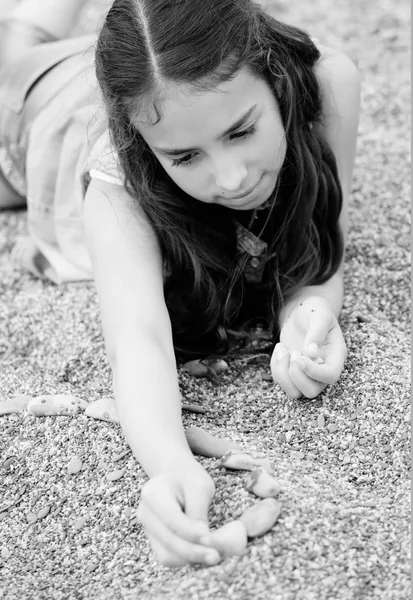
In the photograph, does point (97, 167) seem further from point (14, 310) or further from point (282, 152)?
point (14, 310)

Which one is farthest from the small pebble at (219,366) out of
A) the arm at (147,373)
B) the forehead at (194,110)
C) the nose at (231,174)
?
the forehead at (194,110)

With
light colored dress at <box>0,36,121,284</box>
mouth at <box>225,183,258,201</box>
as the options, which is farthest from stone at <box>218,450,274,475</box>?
light colored dress at <box>0,36,121,284</box>

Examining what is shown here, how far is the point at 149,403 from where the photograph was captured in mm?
2100

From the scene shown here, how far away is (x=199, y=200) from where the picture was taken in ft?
8.29

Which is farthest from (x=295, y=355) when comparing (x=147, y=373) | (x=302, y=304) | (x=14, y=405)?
(x=14, y=405)

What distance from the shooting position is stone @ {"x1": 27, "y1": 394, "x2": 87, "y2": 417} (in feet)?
7.99

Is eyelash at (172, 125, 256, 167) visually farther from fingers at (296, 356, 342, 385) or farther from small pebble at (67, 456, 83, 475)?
small pebble at (67, 456, 83, 475)

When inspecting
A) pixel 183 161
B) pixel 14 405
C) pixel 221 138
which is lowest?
pixel 14 405

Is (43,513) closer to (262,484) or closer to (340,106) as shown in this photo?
(262,484)

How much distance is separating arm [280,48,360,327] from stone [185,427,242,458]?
0.60 meters

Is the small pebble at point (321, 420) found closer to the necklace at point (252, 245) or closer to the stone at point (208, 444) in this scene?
the stone at point (208, 444)

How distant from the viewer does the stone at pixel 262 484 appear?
1.88 metres

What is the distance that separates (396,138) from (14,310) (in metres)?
1.91

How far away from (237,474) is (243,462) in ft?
0.10
